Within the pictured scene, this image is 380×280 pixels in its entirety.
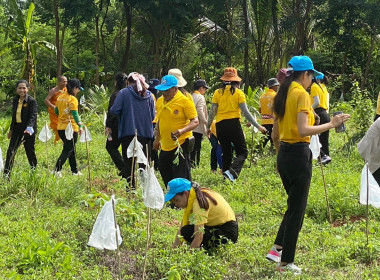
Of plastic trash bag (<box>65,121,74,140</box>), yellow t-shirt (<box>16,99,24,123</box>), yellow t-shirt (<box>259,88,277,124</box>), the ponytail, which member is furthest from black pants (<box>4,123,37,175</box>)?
the ponytail

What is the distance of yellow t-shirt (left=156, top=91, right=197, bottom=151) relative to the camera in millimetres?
7305

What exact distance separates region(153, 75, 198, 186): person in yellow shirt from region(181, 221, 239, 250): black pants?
1.62 m

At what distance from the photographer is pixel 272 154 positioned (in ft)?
37.0

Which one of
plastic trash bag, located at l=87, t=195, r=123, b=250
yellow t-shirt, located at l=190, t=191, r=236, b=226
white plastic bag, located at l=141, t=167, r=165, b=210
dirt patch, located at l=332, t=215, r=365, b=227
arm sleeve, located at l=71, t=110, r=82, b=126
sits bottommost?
dirt patch, located at l=332, t=215, r=365, b=227

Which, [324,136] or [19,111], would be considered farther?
[324,136]

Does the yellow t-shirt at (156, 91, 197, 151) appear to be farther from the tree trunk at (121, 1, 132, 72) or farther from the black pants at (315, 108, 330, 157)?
the tree trunk at (121, 1, 132, 72)

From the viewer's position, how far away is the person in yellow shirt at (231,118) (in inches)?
352

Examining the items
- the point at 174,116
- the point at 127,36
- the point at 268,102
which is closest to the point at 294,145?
the point at 174,116

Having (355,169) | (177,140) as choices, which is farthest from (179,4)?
(177,140)

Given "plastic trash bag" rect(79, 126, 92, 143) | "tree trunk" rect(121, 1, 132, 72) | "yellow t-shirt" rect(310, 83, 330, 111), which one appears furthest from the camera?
"tree trunk" rect(121, 1, 132, 72)

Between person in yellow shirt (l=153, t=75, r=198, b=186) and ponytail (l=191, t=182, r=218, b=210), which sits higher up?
person in yellow shirt (l=153, t=75, r=198, b=186)

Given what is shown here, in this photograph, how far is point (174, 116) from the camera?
7.36 m

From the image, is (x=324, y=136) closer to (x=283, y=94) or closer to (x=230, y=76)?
(x=230, y=76)

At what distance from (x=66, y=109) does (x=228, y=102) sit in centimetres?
275
